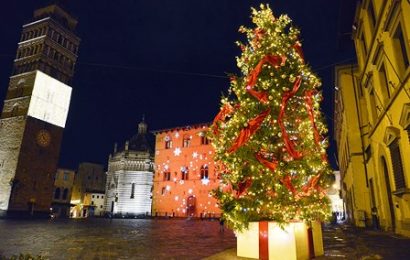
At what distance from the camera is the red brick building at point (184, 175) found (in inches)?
1537

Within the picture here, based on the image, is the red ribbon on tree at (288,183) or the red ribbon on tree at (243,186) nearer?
the red ribbon on tree at (288,183)

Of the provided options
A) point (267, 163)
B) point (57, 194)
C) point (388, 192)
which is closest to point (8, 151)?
point (57, 194)

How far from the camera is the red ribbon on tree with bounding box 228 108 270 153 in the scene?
8328 mm

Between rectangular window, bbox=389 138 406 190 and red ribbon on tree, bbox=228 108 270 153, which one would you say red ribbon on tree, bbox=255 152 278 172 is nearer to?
red ribbon on tree, bbox=228 108 270 153

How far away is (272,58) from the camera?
8.80 metres

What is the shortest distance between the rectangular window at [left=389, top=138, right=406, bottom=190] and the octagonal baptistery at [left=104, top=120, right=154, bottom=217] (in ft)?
151

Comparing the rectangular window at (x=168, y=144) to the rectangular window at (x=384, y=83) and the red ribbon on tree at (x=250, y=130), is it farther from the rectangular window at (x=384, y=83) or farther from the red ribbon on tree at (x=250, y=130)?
the red ribbon on tree at (x=250, y=130)

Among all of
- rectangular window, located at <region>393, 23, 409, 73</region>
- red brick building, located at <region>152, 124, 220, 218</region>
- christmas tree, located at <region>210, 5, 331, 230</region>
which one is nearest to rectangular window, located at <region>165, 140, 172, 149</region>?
red brick building, located at <region>152, 124, 220, 218</region>

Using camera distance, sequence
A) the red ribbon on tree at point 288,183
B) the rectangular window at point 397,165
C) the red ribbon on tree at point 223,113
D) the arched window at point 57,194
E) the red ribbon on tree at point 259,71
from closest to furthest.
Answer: the red ribbon on tree at point 288,183 → the red ribbon on tree at point 259,71 → the red ribbon on tree at point 223,113 → the rectangular window at point 397,165 → the arched window at point 57,194

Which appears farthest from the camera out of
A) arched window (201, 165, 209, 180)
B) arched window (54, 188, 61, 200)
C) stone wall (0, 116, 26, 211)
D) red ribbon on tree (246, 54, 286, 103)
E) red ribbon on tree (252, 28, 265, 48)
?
arched window (54, 188, 61, 200)

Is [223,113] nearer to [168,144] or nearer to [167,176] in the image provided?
[167,176]

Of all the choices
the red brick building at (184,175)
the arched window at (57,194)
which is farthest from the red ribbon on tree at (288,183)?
the arched window at (57,194)

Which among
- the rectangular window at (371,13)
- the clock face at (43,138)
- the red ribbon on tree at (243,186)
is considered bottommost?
the red ribbon on tree at (243,186)

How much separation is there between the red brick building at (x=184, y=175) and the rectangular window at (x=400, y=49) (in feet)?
89.6
